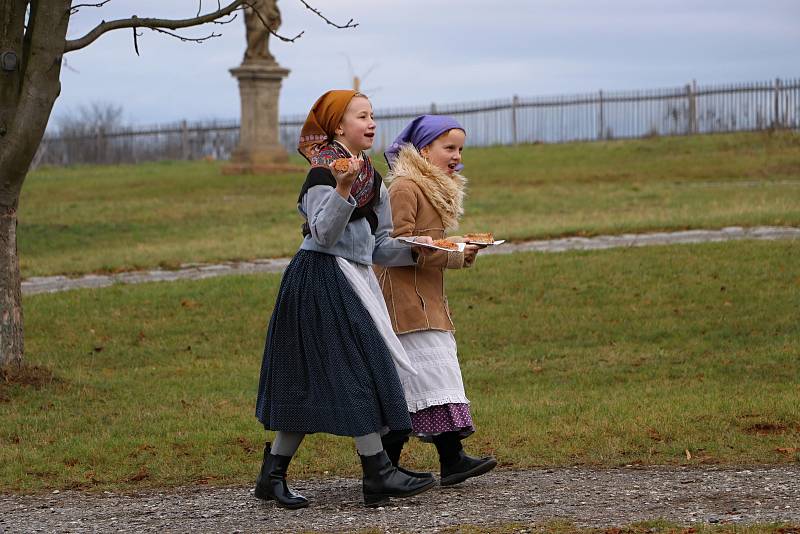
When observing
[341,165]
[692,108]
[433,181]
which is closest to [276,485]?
[341,165]

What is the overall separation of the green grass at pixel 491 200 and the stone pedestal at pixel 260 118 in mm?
806

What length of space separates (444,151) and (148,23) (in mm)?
3737

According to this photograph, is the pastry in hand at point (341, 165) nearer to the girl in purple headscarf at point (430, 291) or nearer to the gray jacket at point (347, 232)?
the gray jacket at point (347, 232)

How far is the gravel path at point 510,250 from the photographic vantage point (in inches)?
581

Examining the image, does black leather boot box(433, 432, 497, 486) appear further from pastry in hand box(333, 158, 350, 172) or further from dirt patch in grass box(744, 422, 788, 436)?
dirt patch in grass box(744, 422, 788, 436)

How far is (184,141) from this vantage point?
43.7 meters

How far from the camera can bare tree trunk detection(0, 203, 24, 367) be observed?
884cm

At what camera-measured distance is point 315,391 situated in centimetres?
548

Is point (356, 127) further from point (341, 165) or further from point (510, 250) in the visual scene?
point (510, 250)

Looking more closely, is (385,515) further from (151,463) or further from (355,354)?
(151,463)

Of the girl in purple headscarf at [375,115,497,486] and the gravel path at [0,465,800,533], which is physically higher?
the girl in purple headscarf at [375,115,497,486]

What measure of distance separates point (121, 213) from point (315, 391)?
17.6 metres

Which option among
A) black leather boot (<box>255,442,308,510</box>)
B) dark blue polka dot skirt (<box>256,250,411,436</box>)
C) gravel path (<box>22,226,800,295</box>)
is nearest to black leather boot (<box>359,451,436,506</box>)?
dark blue polka dot skirt (<box>256,250,411,436</box>)

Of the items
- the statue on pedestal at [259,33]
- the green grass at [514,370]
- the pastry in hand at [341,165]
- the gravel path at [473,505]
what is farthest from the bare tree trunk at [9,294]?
the statue on pedestal at [259,33]
